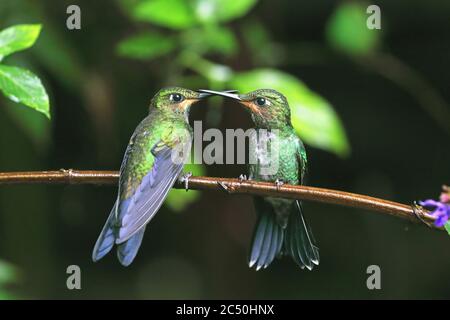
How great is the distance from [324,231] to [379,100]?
2.16 feet

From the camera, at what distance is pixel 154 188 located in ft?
2.69

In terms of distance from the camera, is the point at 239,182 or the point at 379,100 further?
the point at 379,100

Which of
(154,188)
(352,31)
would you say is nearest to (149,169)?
(154,188)

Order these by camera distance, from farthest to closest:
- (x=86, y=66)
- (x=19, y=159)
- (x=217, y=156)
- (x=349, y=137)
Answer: (x=349, y=137), (x=19, y=159), (x=86, y=66), (x=217, y=156)

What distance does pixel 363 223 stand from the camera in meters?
3.10

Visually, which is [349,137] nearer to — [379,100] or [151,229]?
[379,100]

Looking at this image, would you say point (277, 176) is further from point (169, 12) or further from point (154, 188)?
point (169, 12)

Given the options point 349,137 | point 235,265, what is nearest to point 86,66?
point 235,265

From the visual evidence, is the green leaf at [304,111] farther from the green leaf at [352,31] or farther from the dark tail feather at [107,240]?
the green leaf at [352,31]

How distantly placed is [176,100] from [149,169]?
11 cm

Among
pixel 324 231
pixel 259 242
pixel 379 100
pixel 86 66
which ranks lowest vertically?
pixel 259 242

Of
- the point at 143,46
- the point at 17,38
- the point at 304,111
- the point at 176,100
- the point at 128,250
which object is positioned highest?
the point at 143,46

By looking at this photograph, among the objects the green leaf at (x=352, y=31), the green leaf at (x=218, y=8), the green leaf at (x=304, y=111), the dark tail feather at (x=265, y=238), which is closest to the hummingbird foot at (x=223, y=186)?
the dark tail feather at (x=265, y=238)

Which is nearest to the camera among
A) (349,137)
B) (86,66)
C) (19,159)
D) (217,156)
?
(217,156)
